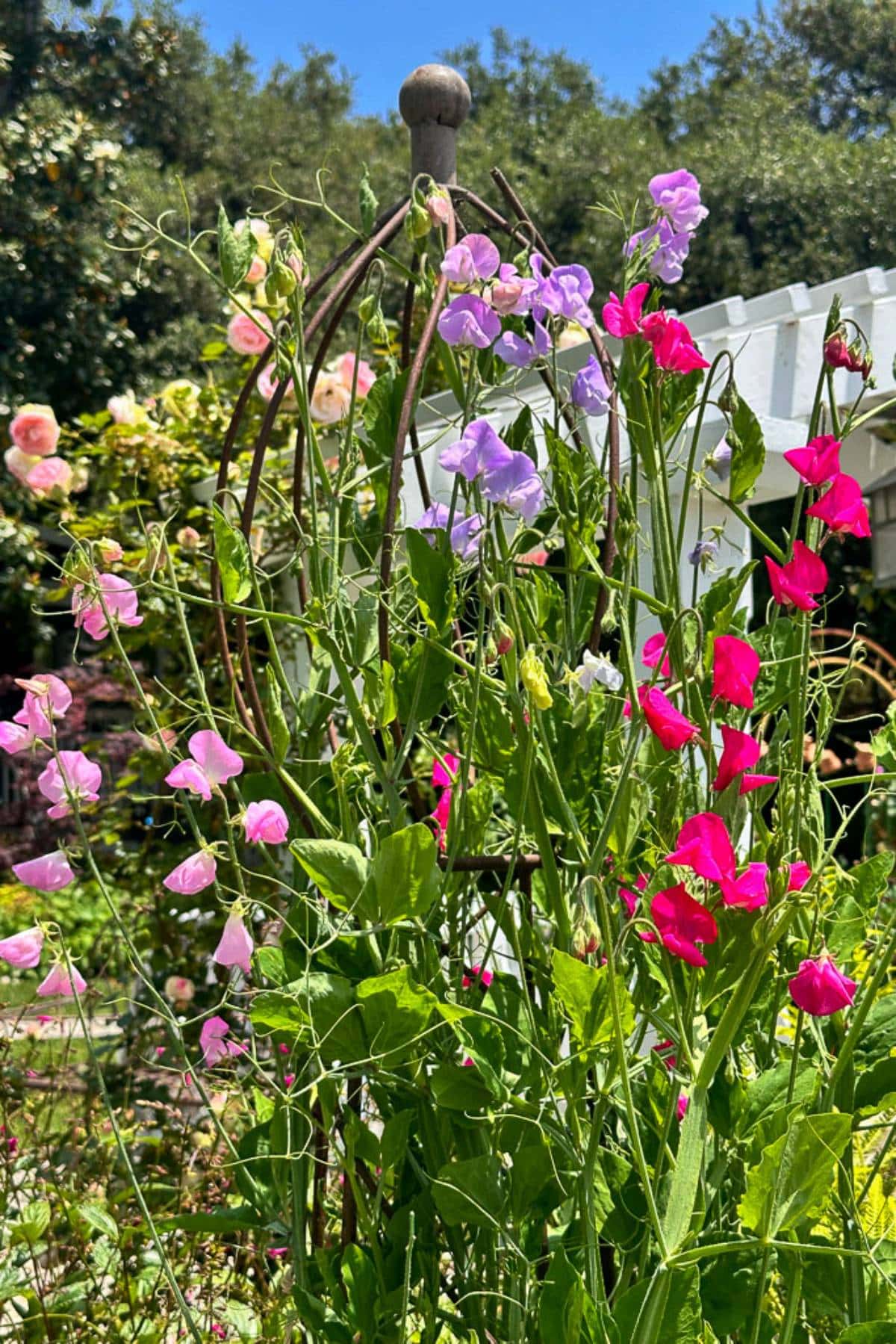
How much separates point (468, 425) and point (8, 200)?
692 centimetres

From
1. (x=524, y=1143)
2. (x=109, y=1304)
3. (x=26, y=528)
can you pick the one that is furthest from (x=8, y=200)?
(x=524, y=1143)

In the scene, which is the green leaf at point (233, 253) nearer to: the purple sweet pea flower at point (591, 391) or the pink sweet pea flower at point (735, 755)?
the purple sweet pea flower at point (591, 391)

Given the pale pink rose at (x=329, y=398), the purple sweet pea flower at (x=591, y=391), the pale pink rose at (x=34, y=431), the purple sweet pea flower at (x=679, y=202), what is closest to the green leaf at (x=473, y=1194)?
the purple sweet pea flower at (x=591, y=391)

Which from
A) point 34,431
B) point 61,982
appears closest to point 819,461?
point 61,982

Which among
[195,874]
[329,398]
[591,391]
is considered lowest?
[195,874]

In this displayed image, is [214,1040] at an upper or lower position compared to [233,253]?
lower

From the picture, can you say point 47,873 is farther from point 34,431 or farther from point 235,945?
point 34,431

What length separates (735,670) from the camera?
792 mm

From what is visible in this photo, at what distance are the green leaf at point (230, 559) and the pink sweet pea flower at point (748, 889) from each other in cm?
41

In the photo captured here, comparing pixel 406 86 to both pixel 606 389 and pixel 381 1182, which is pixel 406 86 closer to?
pixel 606 389

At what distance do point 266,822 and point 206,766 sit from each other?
0.19 ft

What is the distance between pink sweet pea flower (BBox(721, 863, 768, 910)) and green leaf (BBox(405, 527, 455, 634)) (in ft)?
1.02

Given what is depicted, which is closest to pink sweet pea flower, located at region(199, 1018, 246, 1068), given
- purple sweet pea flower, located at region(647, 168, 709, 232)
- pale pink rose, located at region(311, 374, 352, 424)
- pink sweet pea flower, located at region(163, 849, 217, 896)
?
pink sweet pea flower, located at region(163, 849, 217, 896)

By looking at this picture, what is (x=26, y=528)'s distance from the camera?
6.19 meters
